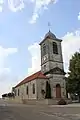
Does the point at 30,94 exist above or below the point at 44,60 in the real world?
below

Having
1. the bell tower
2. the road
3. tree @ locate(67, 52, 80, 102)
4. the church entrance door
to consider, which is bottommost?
the road

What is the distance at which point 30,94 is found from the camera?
201 ft

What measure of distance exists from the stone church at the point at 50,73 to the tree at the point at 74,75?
13.5ft

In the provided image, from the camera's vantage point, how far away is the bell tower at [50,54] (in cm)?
5822

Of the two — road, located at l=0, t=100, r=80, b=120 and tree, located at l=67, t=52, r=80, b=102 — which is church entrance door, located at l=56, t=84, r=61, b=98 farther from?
road, located at l=0, t=100, r=80, b=120

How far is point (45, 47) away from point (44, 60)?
3591 millimetres

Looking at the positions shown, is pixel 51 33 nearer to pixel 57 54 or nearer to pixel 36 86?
pixel 57 54

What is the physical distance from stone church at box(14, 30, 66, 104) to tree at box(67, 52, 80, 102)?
13.5ft

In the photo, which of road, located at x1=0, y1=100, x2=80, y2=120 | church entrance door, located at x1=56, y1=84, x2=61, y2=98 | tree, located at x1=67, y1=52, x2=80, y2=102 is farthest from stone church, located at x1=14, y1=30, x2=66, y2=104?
road, located at x1=0, y1=100, x2=80, y2=120

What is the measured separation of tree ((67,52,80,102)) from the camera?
4934 centimetres

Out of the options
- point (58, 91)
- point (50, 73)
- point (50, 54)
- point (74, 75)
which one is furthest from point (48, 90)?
point (50, 54)

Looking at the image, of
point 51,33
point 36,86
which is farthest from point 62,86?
point 51,33

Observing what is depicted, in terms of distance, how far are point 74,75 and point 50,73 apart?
8186 millimetres

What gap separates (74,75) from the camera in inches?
1987
